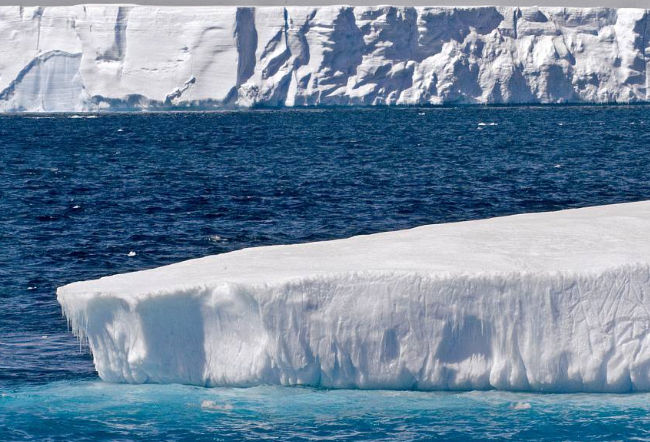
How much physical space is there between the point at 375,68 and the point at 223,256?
58328 mm

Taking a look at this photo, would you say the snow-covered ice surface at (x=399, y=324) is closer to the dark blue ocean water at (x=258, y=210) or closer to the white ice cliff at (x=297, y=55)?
the dark blue ocean water at (x=258, y=210)

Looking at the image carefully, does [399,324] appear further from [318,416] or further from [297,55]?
[297,55]

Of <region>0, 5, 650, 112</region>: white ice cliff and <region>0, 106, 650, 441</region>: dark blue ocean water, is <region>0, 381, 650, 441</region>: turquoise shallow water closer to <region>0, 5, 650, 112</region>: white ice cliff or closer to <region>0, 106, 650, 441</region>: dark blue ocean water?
<region>0, 106, 650, 441</region>: dark blue ocean water

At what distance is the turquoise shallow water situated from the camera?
375 inches

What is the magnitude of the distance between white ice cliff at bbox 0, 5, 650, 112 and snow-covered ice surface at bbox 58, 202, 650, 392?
59050mm

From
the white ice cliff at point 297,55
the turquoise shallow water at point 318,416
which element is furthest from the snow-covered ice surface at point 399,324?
the white ice cliff at point 297,55

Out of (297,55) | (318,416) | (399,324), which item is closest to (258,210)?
(399,324)

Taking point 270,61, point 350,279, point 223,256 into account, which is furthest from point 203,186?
point 270,61

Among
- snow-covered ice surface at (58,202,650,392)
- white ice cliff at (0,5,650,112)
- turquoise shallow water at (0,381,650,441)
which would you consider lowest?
turquoise shallow water at (0,381,650,441)

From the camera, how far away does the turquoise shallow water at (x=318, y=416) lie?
31.3 feet

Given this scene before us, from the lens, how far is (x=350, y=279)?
10445mm

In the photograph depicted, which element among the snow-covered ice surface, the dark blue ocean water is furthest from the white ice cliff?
the snow-covered ice surface

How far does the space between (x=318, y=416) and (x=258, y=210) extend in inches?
635

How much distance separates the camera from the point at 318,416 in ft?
32.8
